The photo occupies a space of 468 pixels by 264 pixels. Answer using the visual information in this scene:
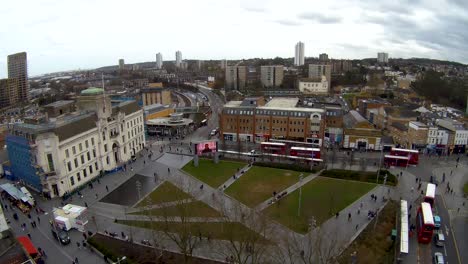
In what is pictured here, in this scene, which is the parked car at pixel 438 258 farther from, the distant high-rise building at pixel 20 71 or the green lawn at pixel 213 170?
the distant high-rise building at pixel 20 71

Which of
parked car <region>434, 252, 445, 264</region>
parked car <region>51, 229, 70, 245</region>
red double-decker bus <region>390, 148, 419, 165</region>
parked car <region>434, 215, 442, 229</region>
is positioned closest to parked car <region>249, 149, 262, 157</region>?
red double-decker bus <region>390, 148, 419, 165</region>

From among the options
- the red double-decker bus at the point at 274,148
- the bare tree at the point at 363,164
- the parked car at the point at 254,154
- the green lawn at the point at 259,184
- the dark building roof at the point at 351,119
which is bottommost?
the green lawn at the point at 259,184

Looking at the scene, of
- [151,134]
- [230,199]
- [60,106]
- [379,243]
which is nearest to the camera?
[379,243]

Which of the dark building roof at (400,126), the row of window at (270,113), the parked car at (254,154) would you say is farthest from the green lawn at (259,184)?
the dark building roof at (400,126)

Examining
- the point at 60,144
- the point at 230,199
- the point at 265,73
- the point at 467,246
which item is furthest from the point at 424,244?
the point at 265,73

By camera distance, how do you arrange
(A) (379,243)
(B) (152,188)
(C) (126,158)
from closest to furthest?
(A) (379,243) < (B) (152,188) < (C) (126,158)

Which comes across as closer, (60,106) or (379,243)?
(379,243)

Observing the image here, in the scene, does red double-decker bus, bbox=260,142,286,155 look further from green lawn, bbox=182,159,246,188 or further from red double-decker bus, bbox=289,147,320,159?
green lawn, bbox=182,159,246,188

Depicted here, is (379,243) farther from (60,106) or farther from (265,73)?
(265,73)
